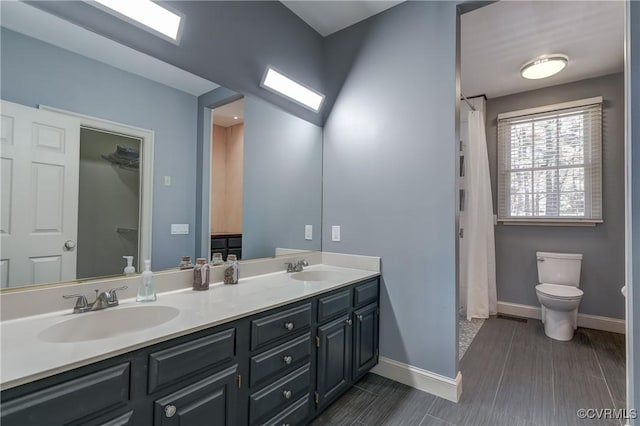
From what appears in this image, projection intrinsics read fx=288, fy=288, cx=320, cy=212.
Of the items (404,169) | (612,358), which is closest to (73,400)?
(404,169)

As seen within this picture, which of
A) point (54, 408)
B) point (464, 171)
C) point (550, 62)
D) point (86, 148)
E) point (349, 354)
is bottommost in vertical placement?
point (349, 354)

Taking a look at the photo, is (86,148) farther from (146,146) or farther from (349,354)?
(349,354)

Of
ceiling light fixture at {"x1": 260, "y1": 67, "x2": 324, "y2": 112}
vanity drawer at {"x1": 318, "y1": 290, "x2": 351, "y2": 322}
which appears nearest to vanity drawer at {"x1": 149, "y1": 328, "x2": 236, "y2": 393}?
vanity drawer at {"x1": 318, "y1": 290, "x2": 351, "y2": 322}

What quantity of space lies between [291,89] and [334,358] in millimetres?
1953

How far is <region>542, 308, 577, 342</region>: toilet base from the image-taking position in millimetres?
2814

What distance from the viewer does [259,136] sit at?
217cm

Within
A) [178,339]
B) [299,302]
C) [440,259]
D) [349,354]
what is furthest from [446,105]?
[178,339]

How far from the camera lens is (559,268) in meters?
3.14

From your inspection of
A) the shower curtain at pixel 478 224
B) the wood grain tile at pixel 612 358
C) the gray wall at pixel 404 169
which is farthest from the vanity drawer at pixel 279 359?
the shower curtain at pixel 478 224

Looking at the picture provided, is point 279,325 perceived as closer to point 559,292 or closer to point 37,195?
point 37,195

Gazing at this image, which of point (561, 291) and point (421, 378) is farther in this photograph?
point (561, 291)

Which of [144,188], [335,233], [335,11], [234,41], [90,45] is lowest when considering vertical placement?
[335,233]

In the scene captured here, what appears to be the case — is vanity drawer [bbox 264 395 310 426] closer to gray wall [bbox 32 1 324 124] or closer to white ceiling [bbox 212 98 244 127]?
white ceiling [bbox 212 98 244 127]

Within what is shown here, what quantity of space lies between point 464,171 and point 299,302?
2.90 m
